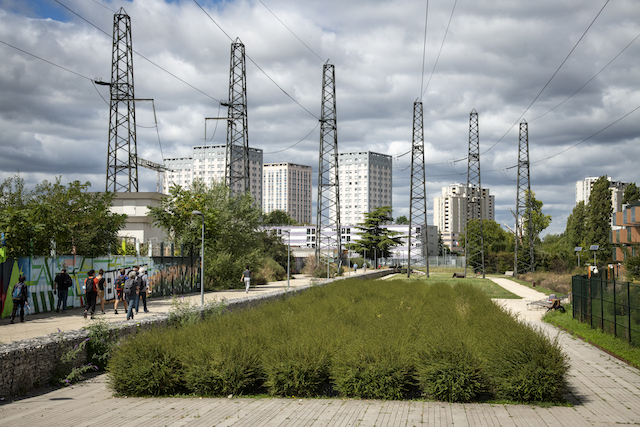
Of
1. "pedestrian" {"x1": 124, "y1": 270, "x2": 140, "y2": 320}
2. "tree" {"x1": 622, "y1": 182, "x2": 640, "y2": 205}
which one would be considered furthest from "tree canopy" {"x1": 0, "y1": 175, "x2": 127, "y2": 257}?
"tree" {"x1": 622, "y1": 182, "x2": 640, "y2": 205}

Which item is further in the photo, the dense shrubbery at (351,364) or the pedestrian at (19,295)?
the pedestrian at (19,295)

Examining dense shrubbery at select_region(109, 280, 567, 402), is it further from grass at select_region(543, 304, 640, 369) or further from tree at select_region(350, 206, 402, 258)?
tree at select_region(350, 206, 402, 258)

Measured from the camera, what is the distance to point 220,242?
43.0m

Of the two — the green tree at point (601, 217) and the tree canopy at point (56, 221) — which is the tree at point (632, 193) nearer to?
the green tree at point (601, 217)

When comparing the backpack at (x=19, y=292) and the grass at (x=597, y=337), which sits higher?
the backpack at (x=19, y=292)

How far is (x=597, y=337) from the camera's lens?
1708 centimetres

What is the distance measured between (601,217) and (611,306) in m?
64.3

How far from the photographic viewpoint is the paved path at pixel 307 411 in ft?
27.5

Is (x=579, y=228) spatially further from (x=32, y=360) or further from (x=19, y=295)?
(x=32, y=360)

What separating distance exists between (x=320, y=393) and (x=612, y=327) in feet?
37.3

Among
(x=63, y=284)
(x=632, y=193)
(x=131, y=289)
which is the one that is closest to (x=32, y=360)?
(x=131, y=289)

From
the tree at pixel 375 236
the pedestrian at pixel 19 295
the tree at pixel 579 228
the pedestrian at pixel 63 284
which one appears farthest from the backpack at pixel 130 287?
the tree at pixel 375 236

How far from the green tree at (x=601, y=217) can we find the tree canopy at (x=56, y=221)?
65.4 meters

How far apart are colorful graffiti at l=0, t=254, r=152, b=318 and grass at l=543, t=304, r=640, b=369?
67.3 ft
